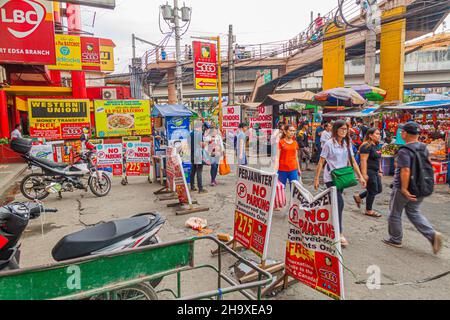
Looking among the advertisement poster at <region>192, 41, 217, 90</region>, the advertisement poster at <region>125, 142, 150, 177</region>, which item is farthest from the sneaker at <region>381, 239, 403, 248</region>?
the advertisement poster at <region>192, 41, 217, 90</region>

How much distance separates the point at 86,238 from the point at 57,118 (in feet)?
42.3

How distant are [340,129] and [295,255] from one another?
7.59 feet

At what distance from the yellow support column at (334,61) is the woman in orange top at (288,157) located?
15897 millimetres

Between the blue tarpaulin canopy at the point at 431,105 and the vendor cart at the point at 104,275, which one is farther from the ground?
the blue tarpaulin canopy at the point at 431,105

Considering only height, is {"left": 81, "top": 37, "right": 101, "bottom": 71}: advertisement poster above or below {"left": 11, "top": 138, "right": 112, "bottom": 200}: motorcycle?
above

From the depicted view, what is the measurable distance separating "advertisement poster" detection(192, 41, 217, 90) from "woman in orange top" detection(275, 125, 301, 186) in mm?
12793

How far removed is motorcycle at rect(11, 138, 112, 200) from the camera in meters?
7.52

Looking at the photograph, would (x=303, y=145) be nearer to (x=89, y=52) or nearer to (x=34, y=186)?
(x=34, y=186)

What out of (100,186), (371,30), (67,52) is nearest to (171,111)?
(100,186)

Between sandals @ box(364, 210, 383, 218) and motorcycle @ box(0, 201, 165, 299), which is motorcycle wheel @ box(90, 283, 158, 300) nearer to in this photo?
motorcycle @ box(0, 201, 165, 299)

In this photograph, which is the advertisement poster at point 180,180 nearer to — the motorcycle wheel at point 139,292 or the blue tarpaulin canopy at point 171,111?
the blue tarpaulin canopy at point 171,111

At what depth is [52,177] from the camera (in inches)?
316

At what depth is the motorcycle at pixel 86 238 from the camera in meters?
2.75

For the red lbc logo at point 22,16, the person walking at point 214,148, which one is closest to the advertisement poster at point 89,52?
the red lbc logo at point 22,16
